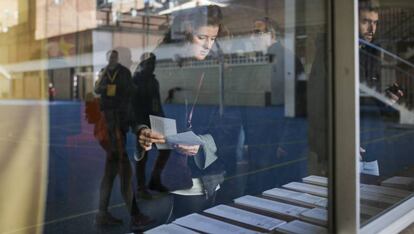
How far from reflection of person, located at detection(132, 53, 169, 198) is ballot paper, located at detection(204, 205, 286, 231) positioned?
357 millimetres

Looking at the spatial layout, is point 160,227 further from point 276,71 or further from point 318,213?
point 276,71

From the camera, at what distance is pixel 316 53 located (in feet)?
7.66

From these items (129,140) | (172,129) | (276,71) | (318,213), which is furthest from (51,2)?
(276,71)

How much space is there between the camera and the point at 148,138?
2.35 metres

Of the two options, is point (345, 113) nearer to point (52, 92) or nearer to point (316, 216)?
point (316, 216)

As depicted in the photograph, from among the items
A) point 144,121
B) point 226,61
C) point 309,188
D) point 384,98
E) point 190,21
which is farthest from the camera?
point 384,98

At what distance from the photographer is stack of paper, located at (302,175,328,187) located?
217 centimetres

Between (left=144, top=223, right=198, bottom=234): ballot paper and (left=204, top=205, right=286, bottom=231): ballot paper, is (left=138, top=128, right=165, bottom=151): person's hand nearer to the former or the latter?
(left=144, top=223, right=198, bottom=234): ballot paper

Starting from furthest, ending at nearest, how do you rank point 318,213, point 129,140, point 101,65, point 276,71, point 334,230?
1. point 276,71
2. point 101,65
3. point 129,140
4. point 318,213
5. point 334,230

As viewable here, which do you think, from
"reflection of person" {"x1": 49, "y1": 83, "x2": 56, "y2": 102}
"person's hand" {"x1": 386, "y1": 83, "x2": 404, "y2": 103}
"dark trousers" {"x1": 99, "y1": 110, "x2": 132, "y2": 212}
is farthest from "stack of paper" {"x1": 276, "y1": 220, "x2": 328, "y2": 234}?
"person's hand" {"x1": 386, "y1": 83, "x2": 404, "y2": 103}

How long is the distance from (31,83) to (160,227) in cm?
139

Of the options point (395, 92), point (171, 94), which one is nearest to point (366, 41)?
point (171, 94)

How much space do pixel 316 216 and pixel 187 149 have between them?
0.76m

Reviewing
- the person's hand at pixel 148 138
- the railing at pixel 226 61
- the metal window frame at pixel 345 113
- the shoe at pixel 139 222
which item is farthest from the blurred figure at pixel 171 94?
the metal window frame at pixel 345 113
